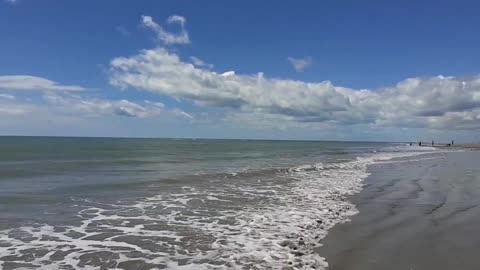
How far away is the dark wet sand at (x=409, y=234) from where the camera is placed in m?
6.54

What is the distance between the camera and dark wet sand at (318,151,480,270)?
21.5 ft

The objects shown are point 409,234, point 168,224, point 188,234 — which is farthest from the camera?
point 168,224

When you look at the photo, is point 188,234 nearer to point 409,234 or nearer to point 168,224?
point 168,224

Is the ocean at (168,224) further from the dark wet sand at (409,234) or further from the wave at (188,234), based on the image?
the dark wet sand at (409,234)

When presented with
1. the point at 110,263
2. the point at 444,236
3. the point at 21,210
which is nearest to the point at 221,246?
the point at 110,263

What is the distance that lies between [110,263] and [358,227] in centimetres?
590

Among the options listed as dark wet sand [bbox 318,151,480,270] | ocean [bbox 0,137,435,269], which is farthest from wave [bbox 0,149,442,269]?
dark wet sand [bbox 318,151,480,270]

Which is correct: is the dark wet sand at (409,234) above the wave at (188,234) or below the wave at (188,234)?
above

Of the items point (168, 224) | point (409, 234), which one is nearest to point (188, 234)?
point (168, 224)

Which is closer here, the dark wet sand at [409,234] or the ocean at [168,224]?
the dark wet sand at [409,234]

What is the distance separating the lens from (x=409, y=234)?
844 centimetres

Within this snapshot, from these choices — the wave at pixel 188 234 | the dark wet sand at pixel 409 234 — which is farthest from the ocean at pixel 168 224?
the dark wet sand at pixel 409 234

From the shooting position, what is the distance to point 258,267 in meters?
6.40

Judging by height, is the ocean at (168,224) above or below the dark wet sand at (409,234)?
below
